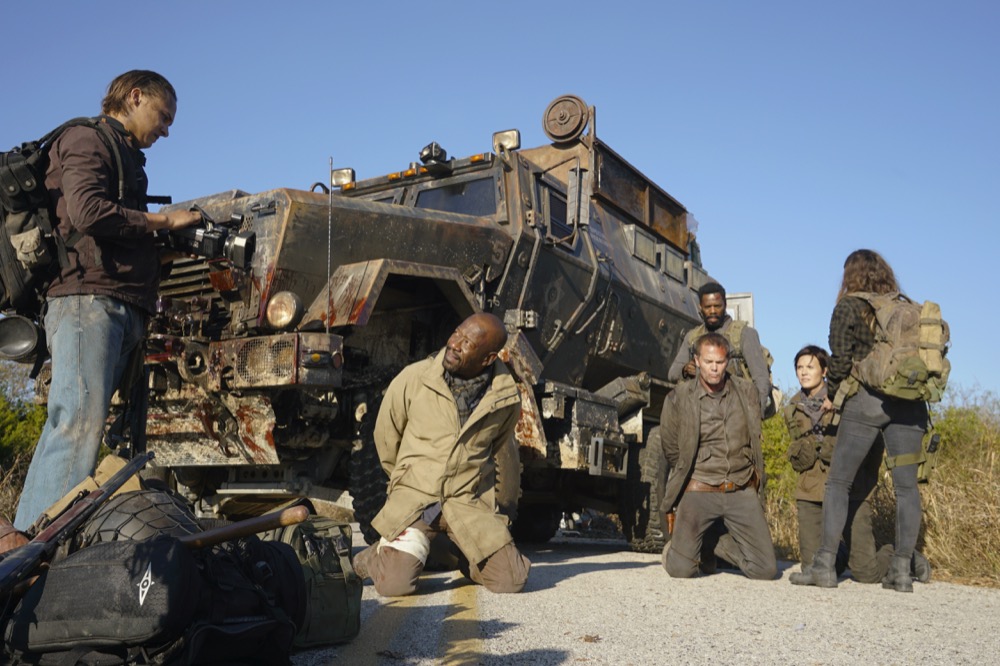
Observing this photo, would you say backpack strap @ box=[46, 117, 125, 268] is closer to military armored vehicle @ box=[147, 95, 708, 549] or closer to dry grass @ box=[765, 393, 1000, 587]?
military armored vehicle @ box=[147, 95, 708, 549]

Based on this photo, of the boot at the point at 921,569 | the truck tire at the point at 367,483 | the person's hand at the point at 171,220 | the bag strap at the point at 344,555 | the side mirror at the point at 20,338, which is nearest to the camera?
the bag strap at the point at 344,555

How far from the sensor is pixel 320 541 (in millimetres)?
3295

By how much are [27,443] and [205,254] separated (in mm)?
8557

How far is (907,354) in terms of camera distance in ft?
16.7

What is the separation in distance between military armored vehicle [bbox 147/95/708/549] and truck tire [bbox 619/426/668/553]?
0.7 inches

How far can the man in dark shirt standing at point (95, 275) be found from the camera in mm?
3078

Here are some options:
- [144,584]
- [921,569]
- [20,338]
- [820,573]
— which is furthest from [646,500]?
[144,584]

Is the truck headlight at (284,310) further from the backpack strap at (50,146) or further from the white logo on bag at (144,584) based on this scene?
the white logo on bag at (144,584)

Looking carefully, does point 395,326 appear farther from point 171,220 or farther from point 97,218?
point 97,218

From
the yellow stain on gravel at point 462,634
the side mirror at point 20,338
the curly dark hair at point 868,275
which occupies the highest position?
the curly dark hair at point 868,275

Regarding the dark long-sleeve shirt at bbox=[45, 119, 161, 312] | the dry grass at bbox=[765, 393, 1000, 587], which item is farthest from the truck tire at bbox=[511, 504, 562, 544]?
the dark long-sleeve shirt at bbox=[45, 119, 161, 312]

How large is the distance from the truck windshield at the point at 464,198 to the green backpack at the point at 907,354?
2.76 meters

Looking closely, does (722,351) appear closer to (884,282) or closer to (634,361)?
(884,282)

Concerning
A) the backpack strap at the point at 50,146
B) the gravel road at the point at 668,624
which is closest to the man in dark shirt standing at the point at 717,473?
the gravel road at the point at 668,624
